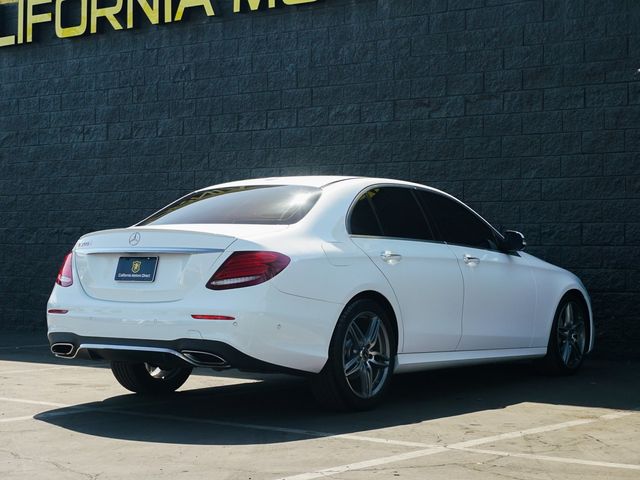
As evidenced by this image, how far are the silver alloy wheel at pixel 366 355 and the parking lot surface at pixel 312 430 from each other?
0.67 ft

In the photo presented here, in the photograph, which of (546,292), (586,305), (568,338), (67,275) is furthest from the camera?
(586,305)

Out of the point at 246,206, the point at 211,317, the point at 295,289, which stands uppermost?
the point at 246,206

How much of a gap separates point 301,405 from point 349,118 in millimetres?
5752

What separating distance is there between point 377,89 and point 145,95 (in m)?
3.48

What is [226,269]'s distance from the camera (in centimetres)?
691

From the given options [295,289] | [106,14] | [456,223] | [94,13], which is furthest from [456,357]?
[94,13]

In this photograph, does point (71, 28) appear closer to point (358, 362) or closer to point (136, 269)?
point (136, 269)

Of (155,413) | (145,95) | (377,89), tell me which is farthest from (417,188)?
(145,95)

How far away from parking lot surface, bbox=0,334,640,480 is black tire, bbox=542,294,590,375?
14 centimetres

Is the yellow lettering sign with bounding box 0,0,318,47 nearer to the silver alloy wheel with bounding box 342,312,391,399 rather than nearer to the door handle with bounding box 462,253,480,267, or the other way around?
the door handle with bounding box 462,253,480,267

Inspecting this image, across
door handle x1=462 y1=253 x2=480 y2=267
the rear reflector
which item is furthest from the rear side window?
the rear reflector

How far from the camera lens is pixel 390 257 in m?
7.76

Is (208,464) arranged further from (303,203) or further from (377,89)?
(377,89)

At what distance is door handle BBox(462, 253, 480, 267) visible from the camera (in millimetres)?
8612
